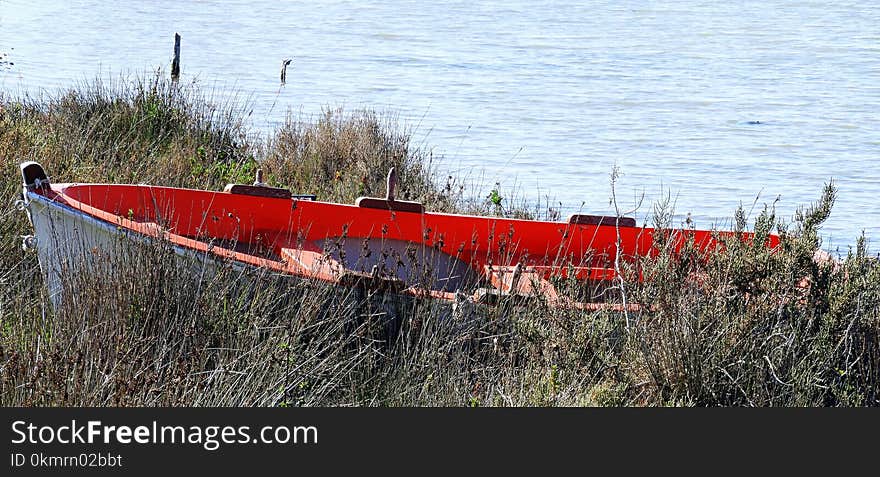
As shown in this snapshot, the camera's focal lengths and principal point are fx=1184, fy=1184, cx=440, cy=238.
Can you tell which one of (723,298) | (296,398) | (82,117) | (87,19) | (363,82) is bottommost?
(296,398)

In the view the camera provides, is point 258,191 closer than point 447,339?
No

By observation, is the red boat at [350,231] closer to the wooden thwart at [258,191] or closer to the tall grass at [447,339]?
the wooden thwart at [258,191]

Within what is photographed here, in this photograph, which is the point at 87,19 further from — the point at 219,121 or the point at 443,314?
the point at 443,314

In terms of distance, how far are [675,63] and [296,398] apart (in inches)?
1080

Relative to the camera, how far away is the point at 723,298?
4578mm

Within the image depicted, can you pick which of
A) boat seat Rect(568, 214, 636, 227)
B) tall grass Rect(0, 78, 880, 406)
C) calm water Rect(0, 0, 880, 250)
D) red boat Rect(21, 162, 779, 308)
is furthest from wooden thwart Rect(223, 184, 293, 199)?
calm water Rect(0, 0, 880, 250)

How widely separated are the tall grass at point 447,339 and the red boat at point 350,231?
30 centimetres

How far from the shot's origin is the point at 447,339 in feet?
16.4

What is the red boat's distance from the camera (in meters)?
5.48

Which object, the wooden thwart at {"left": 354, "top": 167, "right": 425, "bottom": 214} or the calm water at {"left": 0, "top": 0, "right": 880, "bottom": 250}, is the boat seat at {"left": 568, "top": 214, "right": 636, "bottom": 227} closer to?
the wooden thwart at {"left": 354, "top": 167, "right": 425, "bottom": 214}

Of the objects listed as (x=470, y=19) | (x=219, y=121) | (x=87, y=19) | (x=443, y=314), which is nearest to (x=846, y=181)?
(x=219, y=121)

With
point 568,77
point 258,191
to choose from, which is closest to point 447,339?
point 258,191

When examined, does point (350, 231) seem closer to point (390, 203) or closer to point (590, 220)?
point (390, 203)

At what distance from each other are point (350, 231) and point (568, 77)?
21.0 meters
